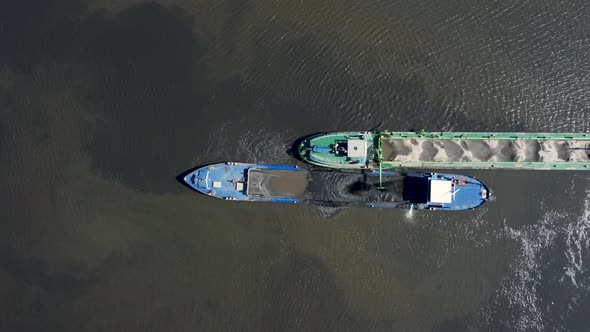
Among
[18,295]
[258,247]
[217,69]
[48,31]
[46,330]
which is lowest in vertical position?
[46,330]

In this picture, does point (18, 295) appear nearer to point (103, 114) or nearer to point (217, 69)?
point (103, 114)

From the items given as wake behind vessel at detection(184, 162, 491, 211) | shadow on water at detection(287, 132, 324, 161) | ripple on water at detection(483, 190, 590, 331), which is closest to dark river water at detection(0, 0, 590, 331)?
ripple on water at detection(483, 190, 590, 331)

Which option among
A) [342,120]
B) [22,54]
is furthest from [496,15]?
[22,54]

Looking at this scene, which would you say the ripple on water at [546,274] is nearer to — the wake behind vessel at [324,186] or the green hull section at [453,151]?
the green hull section at [453,151]

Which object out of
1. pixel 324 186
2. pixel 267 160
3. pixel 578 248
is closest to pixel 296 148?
pixel 267 160

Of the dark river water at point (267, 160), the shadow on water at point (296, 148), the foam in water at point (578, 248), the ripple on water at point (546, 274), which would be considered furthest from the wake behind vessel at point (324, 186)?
the foam in water at point (578, 248)

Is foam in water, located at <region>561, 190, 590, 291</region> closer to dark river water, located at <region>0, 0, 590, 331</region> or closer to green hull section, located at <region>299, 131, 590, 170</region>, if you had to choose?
dark river water, located at <region>0, 0, 590, 331</region>

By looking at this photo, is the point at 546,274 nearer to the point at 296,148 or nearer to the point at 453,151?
the point at 453,151
